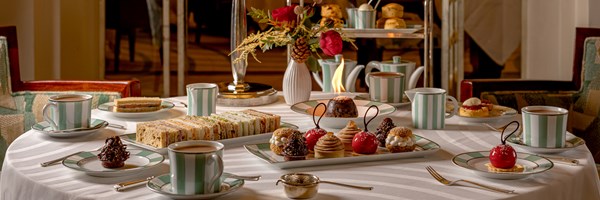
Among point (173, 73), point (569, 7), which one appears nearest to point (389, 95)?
point (569, 7)

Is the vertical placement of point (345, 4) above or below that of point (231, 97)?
above

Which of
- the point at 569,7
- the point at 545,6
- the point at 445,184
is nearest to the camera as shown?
the point at 445,184

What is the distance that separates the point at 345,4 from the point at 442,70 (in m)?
0.62

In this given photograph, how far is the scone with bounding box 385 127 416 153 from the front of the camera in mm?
1994

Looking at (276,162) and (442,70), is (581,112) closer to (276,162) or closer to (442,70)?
(442,70)

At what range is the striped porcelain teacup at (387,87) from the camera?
8.95 ft

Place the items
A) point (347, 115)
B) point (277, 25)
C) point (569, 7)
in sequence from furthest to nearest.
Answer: point (569, 7)
point (277, 25)
point (347, 115)

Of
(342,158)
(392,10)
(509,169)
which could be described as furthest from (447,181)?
(392,10)

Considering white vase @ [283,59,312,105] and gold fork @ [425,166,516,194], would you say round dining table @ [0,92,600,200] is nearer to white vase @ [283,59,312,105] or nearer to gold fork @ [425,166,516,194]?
gold fork @ [425,166,516,194]

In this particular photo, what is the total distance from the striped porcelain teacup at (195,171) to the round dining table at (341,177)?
0.05 m

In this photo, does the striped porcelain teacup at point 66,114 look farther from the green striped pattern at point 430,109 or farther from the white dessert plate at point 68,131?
the green striped pattern at point 430,109

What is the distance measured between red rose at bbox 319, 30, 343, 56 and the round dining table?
→ 1.46ft

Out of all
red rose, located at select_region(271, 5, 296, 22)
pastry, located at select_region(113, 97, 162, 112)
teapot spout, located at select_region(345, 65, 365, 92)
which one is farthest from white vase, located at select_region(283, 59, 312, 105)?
pastry, located at select_region(113, 97, 162, 112)

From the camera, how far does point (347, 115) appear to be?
92.8 inches
